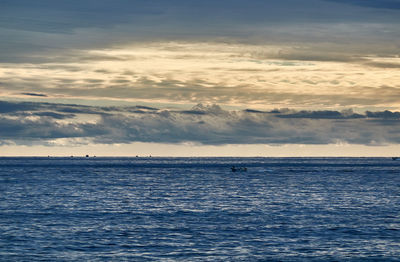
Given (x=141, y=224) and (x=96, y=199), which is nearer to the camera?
(x=141, y=224)

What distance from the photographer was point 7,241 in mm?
53906

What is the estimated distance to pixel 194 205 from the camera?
8812cm

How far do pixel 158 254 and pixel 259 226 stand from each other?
62.9 ft

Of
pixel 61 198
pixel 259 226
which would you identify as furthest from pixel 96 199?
pixel 259 226

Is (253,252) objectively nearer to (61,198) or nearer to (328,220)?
(328,220)

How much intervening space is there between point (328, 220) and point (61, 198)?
2034 inches

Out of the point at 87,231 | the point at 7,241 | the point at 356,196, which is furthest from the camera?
the point at 356,196

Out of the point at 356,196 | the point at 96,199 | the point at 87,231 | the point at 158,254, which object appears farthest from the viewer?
the point at 356,196

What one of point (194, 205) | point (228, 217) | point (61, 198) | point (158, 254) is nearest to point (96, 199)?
point (61, 198)

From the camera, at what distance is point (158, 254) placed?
48.3m

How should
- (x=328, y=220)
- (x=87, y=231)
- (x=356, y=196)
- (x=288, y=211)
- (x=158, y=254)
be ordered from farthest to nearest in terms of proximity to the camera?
(x=356, y=196)
(x=288, y=211)
(x=328, y=220)
(x=87, y=231)
(x=158, y=254)

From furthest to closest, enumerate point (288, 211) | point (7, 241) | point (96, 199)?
1. point (96, 199)
2. point (288, 211)
3. point (7, 241)

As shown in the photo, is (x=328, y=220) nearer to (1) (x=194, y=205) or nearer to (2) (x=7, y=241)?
(1) (x=194, y=205)

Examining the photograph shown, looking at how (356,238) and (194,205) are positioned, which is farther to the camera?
(194,205)
